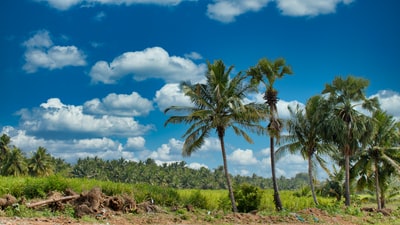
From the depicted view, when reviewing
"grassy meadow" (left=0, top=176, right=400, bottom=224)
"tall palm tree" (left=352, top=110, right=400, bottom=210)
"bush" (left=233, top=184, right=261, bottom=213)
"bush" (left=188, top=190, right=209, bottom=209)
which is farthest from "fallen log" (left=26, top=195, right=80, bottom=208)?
"tall palm tree" (left=352, top=110, right=400, bottom=210)

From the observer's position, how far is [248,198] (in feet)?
82.7

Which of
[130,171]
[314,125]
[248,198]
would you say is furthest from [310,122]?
[130,171]

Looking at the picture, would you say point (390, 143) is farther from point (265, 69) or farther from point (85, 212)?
point (85, 212)

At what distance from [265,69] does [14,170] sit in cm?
4493

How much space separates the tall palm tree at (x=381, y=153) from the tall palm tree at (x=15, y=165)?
150 feet

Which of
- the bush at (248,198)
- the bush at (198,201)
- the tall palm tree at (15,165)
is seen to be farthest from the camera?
the tall palm tree at (15,165)

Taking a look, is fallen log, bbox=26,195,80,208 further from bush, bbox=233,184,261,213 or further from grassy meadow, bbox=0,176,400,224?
bush, bbox=233,184,261,213

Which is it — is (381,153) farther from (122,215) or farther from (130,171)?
(130,171)

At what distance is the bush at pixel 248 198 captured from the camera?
2519 cm

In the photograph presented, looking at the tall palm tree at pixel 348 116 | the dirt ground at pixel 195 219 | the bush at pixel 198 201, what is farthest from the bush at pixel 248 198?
the tall palm tree at pixel 348 116

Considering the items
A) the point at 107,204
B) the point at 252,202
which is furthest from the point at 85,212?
the point at 252,202

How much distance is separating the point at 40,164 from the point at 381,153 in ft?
166

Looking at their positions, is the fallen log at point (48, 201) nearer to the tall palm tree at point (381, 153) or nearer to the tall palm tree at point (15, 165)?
the tall palm tree at point (381, 153)

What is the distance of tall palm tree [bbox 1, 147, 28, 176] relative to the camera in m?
58.5
